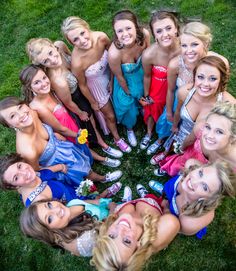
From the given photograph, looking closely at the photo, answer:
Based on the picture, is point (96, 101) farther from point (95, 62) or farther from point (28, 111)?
point (28, 111)

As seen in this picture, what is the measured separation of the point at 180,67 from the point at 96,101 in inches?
58.5

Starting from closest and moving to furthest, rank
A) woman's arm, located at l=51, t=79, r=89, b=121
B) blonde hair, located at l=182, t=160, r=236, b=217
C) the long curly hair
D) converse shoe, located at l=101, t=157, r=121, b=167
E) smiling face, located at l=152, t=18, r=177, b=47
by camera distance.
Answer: blonde hair, located at l=182, t=160, r=236, b=217 → the long curly hair → smiling face, located at l=152, t=18, r=177, b=47 → woman's arm, located at l=51, t=79, r=89, b=121 → converse shoe, located at l=101, t=157, r=121, b=167

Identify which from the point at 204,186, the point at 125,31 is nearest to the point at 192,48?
the point at 125,31

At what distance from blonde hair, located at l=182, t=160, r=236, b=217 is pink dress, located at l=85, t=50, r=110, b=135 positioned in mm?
2166

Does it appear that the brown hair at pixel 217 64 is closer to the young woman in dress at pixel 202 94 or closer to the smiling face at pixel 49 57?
the young woman in dress at pixel 202 94

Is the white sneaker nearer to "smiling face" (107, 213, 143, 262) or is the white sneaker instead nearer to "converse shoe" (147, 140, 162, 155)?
"converse shoe" (147, 140, 162, 155)

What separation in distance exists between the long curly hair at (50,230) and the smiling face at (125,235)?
0.44m

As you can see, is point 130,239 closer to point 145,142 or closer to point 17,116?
point 17,116

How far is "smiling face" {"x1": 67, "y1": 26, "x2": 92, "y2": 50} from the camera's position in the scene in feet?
13.6

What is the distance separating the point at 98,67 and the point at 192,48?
53.7 inches

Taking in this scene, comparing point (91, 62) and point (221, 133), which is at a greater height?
point (91, 62)

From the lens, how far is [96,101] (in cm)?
495

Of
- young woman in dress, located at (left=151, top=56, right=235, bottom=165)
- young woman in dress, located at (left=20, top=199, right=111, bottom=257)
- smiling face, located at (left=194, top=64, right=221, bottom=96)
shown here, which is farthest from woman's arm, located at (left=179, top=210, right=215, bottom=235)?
smiling face, located at (left=194, top=64, right=221, bottom=96)

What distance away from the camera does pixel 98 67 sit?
448 cm
